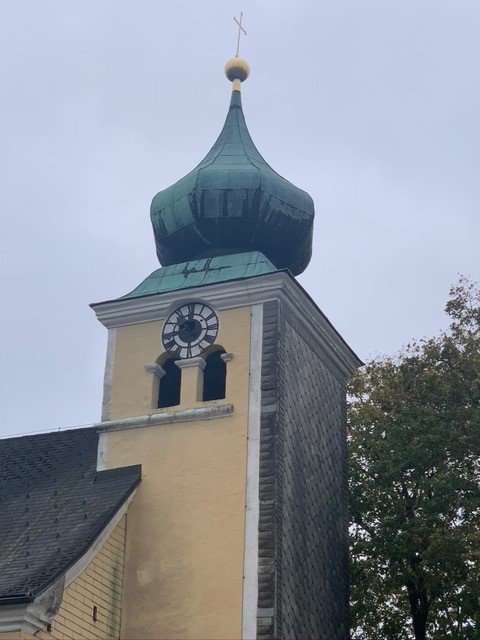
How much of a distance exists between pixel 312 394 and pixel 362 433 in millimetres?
5950

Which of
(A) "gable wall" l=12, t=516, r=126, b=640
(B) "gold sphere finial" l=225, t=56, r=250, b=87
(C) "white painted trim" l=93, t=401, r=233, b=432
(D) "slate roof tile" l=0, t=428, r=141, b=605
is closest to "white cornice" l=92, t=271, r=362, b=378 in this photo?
(C) "white painted trim" l=93, t=401, r=233, b=432

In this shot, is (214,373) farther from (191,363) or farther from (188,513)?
(188,513)

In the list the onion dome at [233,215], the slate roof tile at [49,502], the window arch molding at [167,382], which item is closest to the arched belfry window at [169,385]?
the window arch molding at [167,382]

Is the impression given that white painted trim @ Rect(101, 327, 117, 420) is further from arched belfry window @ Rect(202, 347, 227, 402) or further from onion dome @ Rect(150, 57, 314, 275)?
onion dome @ Rect(150, 57, 314, 275)

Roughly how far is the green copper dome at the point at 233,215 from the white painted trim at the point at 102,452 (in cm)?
412

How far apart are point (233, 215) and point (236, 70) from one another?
16.6ft

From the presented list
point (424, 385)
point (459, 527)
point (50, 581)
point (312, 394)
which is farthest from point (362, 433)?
point (50, 581)

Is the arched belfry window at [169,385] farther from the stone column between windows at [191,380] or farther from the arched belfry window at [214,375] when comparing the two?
the arched belfry window at [214,375]

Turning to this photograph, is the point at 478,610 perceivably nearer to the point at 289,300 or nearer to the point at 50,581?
the point at 289,300

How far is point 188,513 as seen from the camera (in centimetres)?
2142

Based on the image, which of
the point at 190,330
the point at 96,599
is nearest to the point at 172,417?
the point at 190,330

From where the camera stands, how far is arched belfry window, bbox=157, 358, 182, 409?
23234 mm

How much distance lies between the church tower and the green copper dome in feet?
0.09

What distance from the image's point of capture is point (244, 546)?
2061 cm
